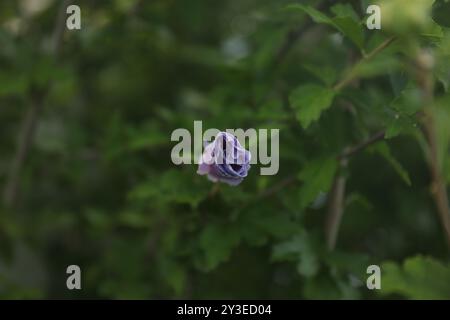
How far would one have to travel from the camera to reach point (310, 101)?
1098 mm

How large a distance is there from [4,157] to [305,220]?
80 cm

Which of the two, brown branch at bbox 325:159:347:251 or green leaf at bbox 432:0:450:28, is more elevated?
green leaf at bbox 432:0:450:28

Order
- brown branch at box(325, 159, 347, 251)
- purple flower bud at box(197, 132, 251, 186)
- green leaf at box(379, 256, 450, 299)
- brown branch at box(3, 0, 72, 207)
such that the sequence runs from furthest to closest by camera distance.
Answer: brown branch at box(3, 0, 72, 207)
brown branch at box(325, 159, 347, 251)
purple flower bud at box(197, 132, 251, 186)
green leaf at box(379, 256, 450, 299)

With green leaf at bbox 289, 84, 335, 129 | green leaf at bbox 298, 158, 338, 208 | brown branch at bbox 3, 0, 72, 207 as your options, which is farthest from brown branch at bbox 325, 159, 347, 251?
brown branch at bbox 3, 0, 72, 207

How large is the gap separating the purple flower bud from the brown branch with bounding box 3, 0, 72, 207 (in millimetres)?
715

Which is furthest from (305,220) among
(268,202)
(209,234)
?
(209,234)

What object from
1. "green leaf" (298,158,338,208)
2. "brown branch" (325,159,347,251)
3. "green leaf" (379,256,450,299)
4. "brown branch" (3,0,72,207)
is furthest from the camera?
"brown branch" (3,0,72,207)

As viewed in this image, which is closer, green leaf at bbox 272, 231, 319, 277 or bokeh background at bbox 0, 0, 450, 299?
bokeh background at bbox 0, 0, 450, 299

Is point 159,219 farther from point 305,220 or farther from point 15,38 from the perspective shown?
point 15,38

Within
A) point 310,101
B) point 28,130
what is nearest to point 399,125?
point 310,101

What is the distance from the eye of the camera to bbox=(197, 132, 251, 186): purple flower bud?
100 centimetres

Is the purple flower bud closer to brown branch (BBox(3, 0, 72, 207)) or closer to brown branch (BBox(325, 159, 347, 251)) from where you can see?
brown branch (BBox(325, 159, 347, 251))

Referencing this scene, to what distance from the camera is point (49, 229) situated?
1.87 meters

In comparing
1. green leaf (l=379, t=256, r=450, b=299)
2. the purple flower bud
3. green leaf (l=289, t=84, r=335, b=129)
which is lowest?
green leaf (l=379, t=256, r=450, b=299)
